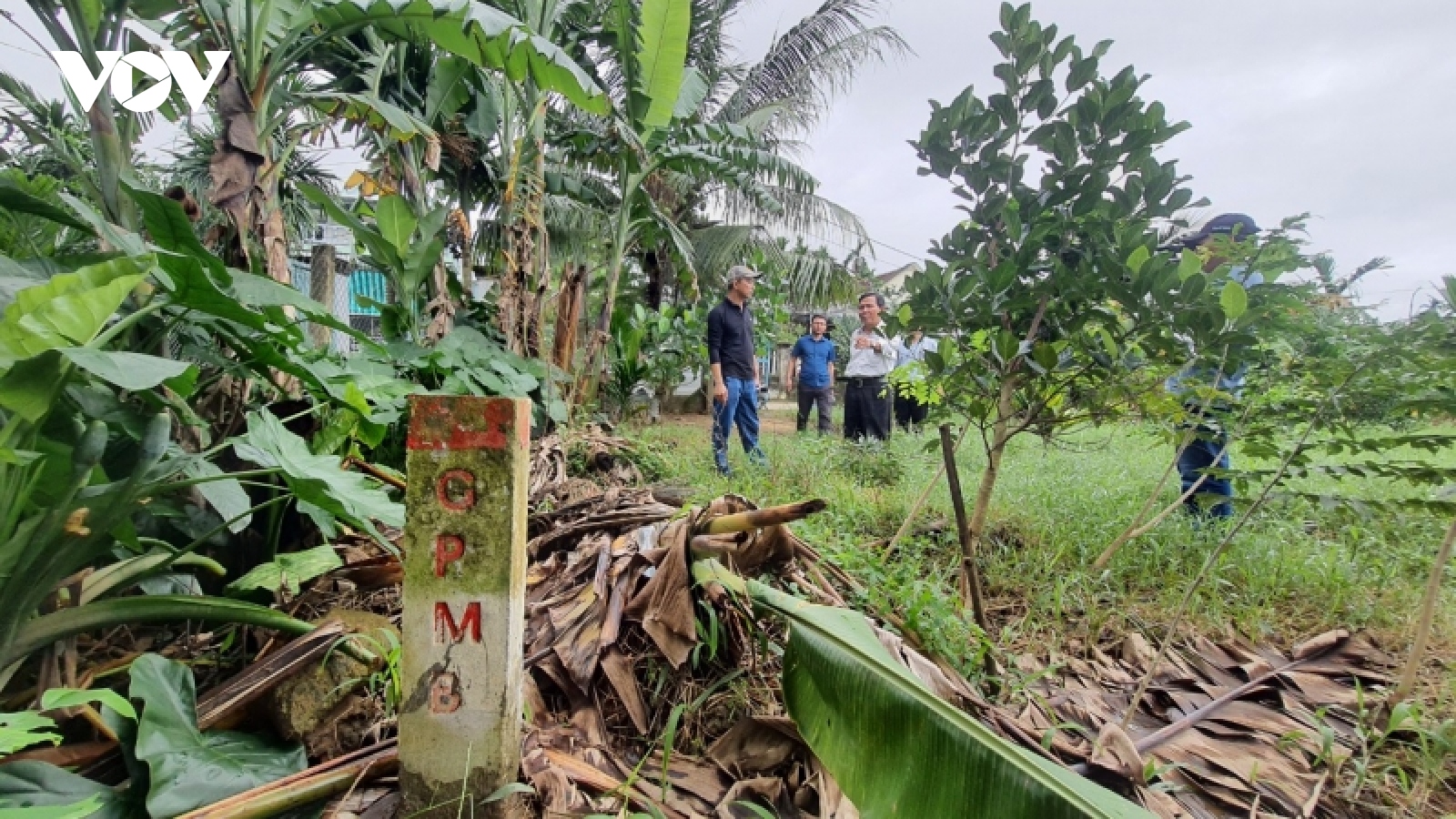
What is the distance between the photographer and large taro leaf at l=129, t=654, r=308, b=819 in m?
0.92

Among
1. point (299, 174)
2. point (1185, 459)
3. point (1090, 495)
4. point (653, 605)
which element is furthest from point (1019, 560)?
point (299, 174)

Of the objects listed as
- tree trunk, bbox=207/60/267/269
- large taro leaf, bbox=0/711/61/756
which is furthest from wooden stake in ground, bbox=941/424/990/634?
tree trunk, bbox=207/60/267/269

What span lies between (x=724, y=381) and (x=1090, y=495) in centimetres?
219

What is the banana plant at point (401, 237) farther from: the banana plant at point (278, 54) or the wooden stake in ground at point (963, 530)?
the wooden stake in ground at point (963, 530)

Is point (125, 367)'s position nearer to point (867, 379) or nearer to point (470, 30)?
point (470, 30)

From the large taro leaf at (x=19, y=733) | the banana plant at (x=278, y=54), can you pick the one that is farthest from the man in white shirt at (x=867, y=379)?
the large taro leaf at (x=19, y=733)

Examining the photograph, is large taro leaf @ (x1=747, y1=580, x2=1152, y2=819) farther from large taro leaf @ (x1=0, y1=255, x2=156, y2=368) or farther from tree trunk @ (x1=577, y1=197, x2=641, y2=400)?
tree trunk @ (x1=577, y1=197, x2=641, y2=400)

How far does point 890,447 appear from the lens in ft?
12.5

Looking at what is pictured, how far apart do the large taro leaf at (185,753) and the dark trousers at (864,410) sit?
413 cm

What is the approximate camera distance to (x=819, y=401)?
5602mm

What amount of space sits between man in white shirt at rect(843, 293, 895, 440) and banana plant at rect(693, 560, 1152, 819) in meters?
3.75

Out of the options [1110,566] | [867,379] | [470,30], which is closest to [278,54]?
[470,30]

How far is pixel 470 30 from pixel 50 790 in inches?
106

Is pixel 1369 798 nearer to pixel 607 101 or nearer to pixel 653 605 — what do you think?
pixel 653 605
